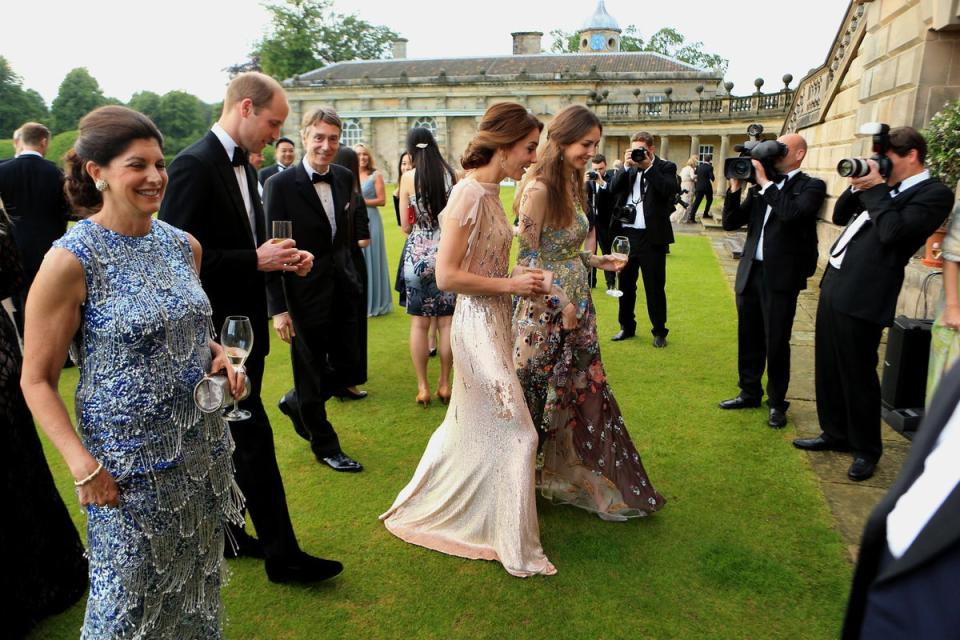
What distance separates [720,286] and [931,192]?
7277mm

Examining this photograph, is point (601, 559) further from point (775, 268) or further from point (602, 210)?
point (602, 210)

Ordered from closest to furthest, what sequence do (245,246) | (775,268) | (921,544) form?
(921,544) → (245,246) → (775,268)

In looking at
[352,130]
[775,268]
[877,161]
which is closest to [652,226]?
[775,268]

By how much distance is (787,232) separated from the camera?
5133mm

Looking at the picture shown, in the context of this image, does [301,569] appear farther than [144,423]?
Yes

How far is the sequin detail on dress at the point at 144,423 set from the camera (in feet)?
6.93

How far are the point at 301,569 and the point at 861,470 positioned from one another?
3.66 meters

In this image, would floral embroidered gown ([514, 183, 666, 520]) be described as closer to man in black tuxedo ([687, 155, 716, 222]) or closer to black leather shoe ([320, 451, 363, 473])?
black leather shoe ([320, 451, 363, 473])

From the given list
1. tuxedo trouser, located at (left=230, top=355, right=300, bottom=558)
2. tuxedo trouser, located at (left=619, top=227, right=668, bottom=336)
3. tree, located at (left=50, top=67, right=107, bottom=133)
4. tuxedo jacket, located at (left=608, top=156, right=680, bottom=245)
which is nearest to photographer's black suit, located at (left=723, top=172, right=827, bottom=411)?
tuxedo jacket, located at (left=608, top=156, right=680, bottom=245)

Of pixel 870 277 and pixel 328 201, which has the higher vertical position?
pixel 328 201

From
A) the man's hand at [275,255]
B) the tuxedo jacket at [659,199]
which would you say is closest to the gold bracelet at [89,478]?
the man's hand at [275,255]

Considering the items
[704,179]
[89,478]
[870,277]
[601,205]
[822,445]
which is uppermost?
[704,179]

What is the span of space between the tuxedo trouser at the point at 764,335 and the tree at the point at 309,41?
237 ft

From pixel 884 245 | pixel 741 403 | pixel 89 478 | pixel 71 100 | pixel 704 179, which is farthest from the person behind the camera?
pixel 71 100
